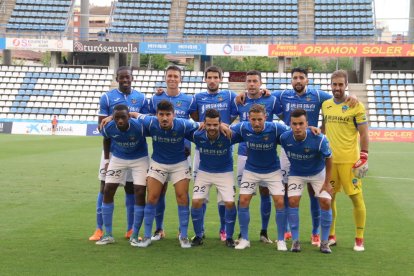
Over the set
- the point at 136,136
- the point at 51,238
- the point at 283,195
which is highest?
the point at 136,136

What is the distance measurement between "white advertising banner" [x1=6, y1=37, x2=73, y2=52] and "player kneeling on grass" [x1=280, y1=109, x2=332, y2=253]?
33557mm

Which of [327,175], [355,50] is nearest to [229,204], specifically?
[327,175]

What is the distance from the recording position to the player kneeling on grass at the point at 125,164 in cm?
820

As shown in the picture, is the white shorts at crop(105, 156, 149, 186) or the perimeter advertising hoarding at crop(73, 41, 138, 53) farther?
the perimeter advertising hoarding at crop(73, 41, 138, 53)

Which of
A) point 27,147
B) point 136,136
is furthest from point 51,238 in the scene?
point 27,147

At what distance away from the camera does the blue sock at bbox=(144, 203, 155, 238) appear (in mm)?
8172

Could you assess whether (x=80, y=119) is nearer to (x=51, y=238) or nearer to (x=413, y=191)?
(x=413, y=191)

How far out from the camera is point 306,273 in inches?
266

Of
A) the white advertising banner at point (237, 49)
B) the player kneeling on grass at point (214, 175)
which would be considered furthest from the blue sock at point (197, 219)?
the white advertising banner at point (237, 49)

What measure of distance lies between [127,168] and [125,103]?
3.03 feet

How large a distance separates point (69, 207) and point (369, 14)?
121 ft

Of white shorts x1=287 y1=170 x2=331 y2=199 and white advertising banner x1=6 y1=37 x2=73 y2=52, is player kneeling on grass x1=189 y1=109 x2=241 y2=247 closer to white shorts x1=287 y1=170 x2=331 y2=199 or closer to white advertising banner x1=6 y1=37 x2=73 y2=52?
white shorts x1=287 y1=170 x2=331 y2=199

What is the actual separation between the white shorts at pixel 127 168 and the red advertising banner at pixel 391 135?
27.5m

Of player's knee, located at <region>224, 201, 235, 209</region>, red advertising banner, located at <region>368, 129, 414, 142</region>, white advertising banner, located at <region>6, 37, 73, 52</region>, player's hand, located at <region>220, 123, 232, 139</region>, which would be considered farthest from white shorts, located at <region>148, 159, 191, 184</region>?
white advertising banner, located at <region>6, 37, 73, 52</region>
